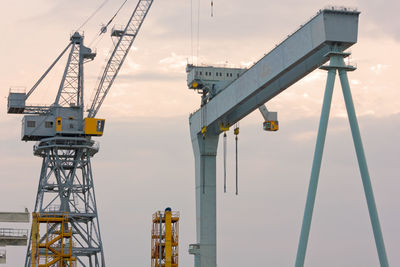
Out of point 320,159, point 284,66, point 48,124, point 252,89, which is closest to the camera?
point 320,159

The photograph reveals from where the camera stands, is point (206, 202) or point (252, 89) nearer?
point (252, 89)

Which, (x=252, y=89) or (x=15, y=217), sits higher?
(x=252, y=89)

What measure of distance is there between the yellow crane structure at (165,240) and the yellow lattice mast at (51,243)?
542 inches

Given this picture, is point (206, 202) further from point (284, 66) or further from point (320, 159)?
point (320, 159)

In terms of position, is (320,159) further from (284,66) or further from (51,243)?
(51,243)

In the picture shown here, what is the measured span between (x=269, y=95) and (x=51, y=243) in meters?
33.9

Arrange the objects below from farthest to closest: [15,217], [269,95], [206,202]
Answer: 1. [15,217]
2. [206,202]
3. [269,95]

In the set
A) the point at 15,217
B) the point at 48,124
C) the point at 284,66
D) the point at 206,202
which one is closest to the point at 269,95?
the point at 284,66

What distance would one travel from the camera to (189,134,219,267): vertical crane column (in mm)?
98438

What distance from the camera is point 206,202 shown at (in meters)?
99.2

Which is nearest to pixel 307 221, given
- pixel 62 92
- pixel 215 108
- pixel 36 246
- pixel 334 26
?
pixel 334 26

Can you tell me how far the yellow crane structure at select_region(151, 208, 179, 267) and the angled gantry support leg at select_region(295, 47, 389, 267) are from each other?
970 inches

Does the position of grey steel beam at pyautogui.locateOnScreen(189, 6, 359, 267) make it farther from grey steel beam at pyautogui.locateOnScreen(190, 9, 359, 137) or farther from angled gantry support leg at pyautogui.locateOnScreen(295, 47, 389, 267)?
angled gantry support leg at pyautogui.locateOnScreen(295, 47, 389, 267)

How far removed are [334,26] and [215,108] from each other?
2866 centimetres
